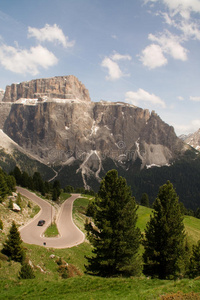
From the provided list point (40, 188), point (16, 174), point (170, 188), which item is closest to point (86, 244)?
point (170, 188)

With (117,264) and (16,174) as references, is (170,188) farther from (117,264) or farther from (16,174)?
(16,174)

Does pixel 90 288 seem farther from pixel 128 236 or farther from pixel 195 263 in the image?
pixel 195 263

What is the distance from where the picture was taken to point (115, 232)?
59.8 ft

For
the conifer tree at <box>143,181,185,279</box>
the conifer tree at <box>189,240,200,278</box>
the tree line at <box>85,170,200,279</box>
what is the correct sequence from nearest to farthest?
the tree line at <box>85,170,200,279</box> → the conifer tree at <box>143,181,185,279</box> → the conifer tree at <box>189,240,200,278</box>

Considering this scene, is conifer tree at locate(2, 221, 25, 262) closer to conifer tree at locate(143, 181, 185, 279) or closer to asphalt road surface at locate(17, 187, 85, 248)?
asphalt road surface at locate(17, 187, 85, 248)

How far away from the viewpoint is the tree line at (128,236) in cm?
1847

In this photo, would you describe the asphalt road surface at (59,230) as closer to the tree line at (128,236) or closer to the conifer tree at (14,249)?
the conifer tree at (14,249)

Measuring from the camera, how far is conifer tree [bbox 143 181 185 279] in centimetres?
1980

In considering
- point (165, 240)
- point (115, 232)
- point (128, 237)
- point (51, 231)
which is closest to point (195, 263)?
point (165, 240)

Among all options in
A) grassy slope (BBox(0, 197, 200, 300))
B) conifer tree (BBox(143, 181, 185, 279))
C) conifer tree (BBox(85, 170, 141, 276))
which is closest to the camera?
grassy slope (BBox(0, 197, 200, 300))

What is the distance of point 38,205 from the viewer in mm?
58719

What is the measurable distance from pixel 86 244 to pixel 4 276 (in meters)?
18.7

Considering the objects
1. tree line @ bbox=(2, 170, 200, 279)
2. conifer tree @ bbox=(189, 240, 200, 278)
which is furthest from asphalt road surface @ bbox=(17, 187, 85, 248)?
conifer tree @ bbox=(189, 240, 200, 278)

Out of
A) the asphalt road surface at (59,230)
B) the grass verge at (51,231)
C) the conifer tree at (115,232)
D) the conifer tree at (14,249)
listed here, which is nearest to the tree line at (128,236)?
the conifer tree at (115,232)
